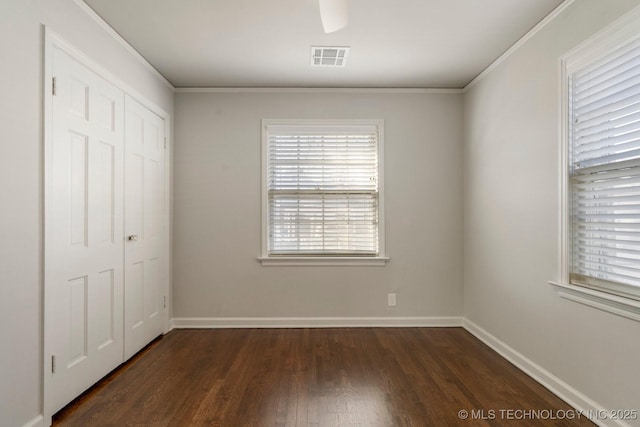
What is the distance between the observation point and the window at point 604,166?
2.06 metres

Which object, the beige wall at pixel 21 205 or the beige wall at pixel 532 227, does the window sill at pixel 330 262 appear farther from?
the beige wall at pixel 21 205

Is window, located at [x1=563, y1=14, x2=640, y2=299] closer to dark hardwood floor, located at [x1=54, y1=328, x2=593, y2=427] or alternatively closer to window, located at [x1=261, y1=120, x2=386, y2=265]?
dark hardwood floor, located at [x1=54, y1=328, x2=593, y2=427]

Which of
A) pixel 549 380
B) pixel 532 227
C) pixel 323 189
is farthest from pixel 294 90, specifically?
pixel 549 380

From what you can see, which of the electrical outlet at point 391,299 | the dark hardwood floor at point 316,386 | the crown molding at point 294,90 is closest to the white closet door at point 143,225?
the dark hardwood floor at point 316,386

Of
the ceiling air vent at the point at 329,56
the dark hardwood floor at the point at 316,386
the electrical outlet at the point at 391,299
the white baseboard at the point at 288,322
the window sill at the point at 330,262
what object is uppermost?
the ceiling air vent at the point at 329,56

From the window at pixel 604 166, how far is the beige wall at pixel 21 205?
126 inches

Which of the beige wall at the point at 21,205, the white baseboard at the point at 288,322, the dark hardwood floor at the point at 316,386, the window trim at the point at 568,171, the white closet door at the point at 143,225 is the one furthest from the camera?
the white baseboard at the point at 288,322

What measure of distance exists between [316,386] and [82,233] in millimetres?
1912

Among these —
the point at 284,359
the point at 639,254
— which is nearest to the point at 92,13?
the point at 284,359

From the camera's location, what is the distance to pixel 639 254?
6.61ft

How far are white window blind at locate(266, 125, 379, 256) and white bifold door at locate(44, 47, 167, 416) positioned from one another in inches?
49.6

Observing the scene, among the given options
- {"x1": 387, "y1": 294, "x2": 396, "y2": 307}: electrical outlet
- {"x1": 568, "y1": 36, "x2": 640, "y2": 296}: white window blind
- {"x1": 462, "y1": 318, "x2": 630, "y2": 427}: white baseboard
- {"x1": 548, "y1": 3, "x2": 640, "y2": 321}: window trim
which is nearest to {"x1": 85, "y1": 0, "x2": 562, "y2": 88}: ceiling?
{"x1": 548, "y1": 3, "x2": 640, "y2": 321}: window trim

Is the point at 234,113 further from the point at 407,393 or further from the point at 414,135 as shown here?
the point at 407,393

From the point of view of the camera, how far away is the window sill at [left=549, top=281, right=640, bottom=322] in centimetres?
200
